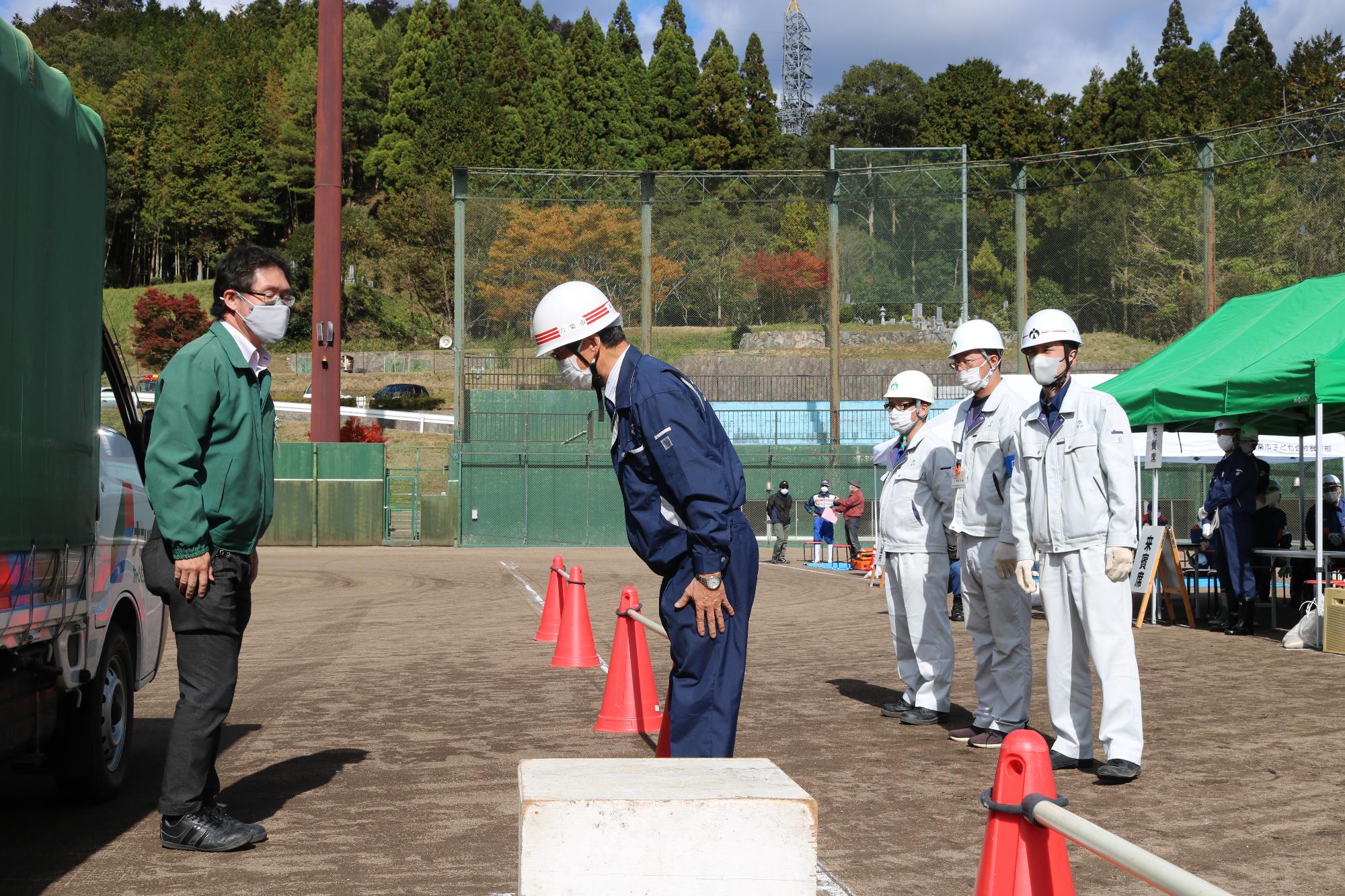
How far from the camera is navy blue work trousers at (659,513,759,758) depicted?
16.3 ft

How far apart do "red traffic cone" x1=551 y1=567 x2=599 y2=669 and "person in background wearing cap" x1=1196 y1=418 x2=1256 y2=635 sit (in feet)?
26.0

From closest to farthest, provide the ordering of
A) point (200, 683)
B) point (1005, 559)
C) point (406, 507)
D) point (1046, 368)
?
1. point (200, 683)
2. point (1046, 368)
3. point (1005, 559)
4. point (406, 507)

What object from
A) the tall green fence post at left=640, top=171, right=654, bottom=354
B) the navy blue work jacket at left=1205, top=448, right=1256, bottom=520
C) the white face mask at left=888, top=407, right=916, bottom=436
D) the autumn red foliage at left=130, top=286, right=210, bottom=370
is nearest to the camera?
the white face mask at left=888, top=407, right=916, bottom=436

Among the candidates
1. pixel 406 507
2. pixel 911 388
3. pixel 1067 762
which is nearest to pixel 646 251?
pixel 406 507

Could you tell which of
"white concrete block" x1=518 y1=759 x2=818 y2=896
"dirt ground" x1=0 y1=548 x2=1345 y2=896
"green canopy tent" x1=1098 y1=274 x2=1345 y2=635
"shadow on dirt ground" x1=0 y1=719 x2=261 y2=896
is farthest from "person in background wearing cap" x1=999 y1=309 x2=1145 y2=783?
"green canopy tent" x1=1098 y1=274 x2=1345 y2=635

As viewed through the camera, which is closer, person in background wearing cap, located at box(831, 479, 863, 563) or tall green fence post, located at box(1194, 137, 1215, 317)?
person in background wearing cap, located at box(831, 479, 863, 563)

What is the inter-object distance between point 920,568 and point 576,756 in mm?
2746

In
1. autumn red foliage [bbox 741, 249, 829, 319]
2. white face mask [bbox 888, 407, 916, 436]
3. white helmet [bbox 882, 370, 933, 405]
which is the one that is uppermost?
autumn red foliage [bbox 741, 249, 829, 319]

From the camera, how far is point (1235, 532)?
16.0 m

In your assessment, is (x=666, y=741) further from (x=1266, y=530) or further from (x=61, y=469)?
(x=1266, y=530)

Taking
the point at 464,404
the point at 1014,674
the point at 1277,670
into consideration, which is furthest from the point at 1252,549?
the point at 464,404

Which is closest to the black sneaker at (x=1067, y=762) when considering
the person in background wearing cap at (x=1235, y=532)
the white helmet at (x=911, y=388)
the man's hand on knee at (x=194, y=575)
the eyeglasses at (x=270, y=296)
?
the white helmet at (x=911, y=388)

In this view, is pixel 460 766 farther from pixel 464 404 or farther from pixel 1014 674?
pixel 464 404

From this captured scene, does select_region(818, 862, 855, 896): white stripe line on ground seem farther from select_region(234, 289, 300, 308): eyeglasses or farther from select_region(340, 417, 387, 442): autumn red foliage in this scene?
select_region(340, 417, 387, 442): autumn red foliage
